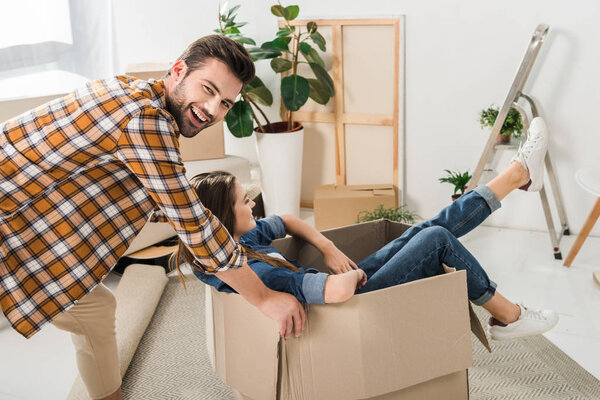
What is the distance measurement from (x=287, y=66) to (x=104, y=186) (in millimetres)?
1766

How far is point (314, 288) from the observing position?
4.35 feet

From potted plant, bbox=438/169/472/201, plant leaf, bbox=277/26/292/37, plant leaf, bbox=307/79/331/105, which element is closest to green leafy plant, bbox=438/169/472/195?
potted plant, bbox=438/169/472/201

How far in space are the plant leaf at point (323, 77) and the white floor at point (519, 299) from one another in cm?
106

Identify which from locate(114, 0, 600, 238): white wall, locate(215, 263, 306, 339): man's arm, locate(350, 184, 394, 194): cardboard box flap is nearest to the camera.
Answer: locate(215, 263, 306, 339): man's arm

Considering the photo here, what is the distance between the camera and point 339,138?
330 cm

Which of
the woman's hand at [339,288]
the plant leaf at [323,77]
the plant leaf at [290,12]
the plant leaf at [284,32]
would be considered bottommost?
the woman's hand at [339,288]

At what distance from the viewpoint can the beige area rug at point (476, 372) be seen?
1.84m

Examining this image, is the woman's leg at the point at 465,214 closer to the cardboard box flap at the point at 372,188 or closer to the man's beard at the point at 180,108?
the man's beard at the point at 180,108

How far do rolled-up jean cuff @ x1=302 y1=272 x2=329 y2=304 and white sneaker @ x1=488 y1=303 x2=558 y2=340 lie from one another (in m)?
0.70

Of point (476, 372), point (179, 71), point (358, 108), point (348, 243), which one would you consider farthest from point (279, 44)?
point (476, 372)

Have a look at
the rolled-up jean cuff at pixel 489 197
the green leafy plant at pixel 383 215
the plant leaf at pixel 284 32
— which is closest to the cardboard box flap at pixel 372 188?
the green leafy plant at pixel 383 215

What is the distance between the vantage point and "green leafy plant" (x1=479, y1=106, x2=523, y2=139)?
280 centimetres

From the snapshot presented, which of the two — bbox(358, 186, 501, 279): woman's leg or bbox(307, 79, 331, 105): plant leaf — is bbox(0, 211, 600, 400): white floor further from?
bbox(307, 79, 331, 105): plant leaf

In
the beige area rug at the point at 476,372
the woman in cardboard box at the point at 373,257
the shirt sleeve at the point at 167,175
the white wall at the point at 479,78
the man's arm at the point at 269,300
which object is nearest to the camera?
the shirt sleeve at the point at 167,175
